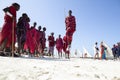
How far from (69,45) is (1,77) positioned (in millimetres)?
7990

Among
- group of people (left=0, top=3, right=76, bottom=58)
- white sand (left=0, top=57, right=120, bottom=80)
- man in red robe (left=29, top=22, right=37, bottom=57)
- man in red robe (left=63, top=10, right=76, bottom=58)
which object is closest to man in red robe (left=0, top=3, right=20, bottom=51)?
group of people (left=0, top=3, right=76, bottom=58)

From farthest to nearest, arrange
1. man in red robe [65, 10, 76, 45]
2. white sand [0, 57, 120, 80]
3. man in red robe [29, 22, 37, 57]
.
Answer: man in red robe [29, 22, 37, 57]
man in red robe [65, 10, 76, 45]
white sand [0, 57, 120, 80]

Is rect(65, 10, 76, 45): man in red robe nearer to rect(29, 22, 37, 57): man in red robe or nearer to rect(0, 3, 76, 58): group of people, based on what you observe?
rect(0, 3, 76, 58): group of people

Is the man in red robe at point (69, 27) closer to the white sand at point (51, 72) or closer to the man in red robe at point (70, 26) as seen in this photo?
the man in red robe at point (70, 26)

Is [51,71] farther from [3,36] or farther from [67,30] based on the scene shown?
[67,30]

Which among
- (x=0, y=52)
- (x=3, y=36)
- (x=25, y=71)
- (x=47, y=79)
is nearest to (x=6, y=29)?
(x=3, y=36)

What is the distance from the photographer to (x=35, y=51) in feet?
50.7

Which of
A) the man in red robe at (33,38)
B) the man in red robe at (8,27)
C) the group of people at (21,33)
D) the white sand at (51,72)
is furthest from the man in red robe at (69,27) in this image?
the white sand at (51,72)

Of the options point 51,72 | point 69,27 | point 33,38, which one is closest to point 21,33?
point 69,27

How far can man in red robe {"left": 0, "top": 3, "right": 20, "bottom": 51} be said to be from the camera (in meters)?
10.4

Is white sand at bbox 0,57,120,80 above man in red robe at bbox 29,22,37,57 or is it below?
below

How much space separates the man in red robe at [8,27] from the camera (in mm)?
10406

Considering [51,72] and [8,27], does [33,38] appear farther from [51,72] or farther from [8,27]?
[51,72]

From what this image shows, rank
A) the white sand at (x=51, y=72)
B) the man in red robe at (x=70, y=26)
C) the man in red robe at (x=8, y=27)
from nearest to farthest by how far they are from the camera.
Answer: the white sand at (x=51, y=72)
the man in red robe at (x=8, y=27)
the man in red robe at (x=70, y=26)
